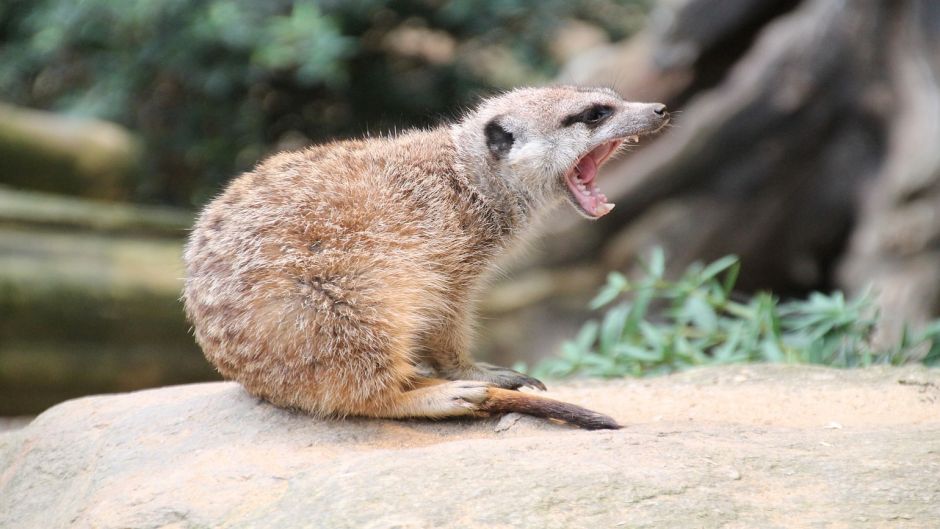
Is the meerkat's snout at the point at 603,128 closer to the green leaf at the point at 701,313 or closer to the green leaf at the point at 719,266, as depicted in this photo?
the green leaf at the point at 719,266

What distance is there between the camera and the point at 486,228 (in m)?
2.86

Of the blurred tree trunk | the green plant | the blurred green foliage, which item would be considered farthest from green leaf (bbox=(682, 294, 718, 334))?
the blurred green foliage

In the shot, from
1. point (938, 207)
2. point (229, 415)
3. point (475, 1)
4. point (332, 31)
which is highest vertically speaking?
point (475, 1)

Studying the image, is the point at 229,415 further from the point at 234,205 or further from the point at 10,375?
the point at 10,375

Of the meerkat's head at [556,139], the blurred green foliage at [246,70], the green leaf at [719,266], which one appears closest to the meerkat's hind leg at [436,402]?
the meerkat's head at [556,139]

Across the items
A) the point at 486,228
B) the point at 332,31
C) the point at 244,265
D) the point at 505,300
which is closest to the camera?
the point at 244,265

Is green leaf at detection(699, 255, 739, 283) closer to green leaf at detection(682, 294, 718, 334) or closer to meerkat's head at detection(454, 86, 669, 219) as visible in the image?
green leaf at detection(682, 294, 718, 334)

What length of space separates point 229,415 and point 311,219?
1.81ft

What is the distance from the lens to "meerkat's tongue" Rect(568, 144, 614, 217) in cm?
298

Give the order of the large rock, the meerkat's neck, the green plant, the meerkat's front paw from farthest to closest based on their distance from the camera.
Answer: the large rock < the green plant < the meerkat's neck < the meerkat's front paw

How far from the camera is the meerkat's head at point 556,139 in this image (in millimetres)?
2982

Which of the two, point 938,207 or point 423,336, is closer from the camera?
point 423,336

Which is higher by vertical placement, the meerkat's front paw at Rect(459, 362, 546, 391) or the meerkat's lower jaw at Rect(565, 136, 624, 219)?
the meerkat's lower jaw at Rect(565, 136, 624, 219)

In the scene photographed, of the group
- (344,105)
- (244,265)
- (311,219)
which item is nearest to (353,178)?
(311,219)
